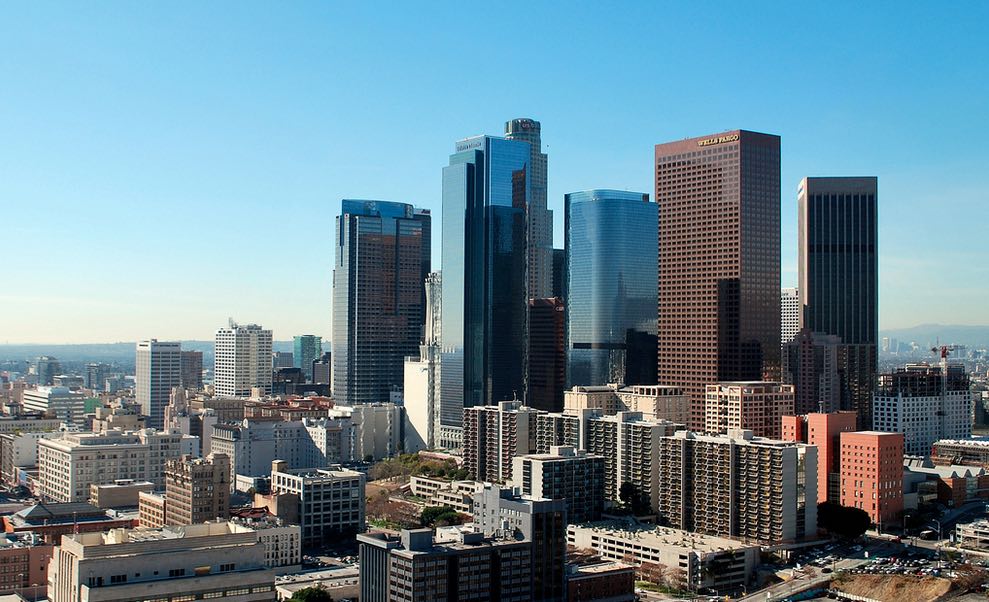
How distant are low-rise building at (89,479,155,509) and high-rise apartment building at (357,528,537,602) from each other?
27.0m

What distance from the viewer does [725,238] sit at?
7956cm

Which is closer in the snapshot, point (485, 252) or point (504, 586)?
point (504, 586)

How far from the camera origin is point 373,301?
355 feet

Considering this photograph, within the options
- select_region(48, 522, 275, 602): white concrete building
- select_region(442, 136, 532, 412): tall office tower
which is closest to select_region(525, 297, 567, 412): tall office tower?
select_region(442, 136, 532, 412): tall office tower

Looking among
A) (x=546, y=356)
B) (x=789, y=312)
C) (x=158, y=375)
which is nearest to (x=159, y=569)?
(x=546, y=356)

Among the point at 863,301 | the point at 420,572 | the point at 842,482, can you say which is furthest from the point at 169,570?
the point at 863,301

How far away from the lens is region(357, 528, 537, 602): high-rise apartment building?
3875cm

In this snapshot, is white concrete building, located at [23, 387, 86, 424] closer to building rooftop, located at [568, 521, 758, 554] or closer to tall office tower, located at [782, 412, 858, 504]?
building rooftop, located at [568, 521, 758, 554]

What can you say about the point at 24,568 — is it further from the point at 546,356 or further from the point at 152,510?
the point at 546,356

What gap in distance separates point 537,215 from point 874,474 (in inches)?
2200

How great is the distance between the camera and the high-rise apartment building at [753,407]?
2689 inches

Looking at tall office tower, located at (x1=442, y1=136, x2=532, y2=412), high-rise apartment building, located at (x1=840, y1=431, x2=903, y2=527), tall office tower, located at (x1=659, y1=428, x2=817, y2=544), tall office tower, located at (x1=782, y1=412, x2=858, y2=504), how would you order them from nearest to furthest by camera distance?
tall office tower, located at (x1=659, y1=428, x2=817, y2=544) < high-rise apartment building, located at (x1=840, y1=431, x2=903, y2=527) < tall office tower, located at (x1=782, y1=412, x2=858, y2=504) < tall office tower, located at (x1=442, y1=136, x2=532, y2=412)

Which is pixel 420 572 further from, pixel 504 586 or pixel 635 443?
pixel 635 443

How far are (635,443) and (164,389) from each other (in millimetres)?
71967
